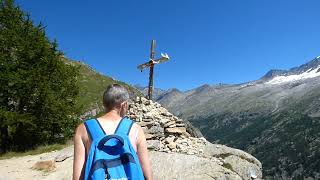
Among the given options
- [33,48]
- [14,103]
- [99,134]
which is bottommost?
[99,134]

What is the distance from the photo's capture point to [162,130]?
85.6 ft

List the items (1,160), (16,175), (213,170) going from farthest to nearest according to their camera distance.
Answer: (1,160) → (16,175) → (213,170)

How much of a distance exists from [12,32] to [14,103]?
529 centimetres

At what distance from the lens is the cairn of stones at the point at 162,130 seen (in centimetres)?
2476

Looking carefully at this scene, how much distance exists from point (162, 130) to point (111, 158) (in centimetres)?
1995

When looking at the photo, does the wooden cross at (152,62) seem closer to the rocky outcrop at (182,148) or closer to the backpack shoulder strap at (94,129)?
the rocky outcrop at (182,148)

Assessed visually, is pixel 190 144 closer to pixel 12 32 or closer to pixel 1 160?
pixel 1 160

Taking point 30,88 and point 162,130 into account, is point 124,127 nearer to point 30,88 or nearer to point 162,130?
point 162,130

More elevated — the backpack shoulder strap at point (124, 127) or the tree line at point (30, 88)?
the tree line at point (30, 88)

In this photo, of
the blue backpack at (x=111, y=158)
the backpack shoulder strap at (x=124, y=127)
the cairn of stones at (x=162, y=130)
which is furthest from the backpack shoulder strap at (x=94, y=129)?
the cairn of stones at (x=162, y=130)

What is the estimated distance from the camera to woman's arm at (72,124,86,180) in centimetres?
616

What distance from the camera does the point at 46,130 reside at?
35.4m

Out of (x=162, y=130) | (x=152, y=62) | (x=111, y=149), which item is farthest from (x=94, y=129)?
(x=152, y=62)

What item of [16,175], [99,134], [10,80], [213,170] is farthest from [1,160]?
[99,134]
